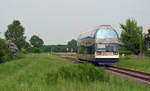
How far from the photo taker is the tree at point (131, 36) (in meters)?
40.6

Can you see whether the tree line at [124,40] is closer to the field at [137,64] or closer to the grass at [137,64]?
the field at [137,64]

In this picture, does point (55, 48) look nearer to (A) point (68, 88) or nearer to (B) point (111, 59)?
(B) point (111, 59)

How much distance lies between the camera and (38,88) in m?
7.89

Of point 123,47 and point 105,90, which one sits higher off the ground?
point 123,47

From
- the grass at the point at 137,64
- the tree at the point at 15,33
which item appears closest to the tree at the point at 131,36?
the grass at the point at 137,64

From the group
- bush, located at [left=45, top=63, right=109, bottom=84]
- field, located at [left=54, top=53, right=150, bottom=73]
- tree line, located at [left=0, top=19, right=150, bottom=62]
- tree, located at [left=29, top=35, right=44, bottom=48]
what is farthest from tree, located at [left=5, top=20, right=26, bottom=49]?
tree, located at [left=29, top=35, right=44, bottom=48]

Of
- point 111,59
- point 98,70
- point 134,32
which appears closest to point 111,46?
point 111,59

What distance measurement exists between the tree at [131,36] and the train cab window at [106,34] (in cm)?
1801

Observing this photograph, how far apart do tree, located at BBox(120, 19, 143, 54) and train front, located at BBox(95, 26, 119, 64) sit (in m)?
18.3

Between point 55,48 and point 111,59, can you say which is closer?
point 111,59

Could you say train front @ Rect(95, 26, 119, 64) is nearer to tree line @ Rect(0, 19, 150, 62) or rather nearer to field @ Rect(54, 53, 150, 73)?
field @ Rect(54, 53, 150, 73)

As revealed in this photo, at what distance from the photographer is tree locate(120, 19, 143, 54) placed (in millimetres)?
40562

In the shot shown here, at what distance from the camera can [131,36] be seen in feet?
133

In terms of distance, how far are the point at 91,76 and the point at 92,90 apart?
3.19 meters
